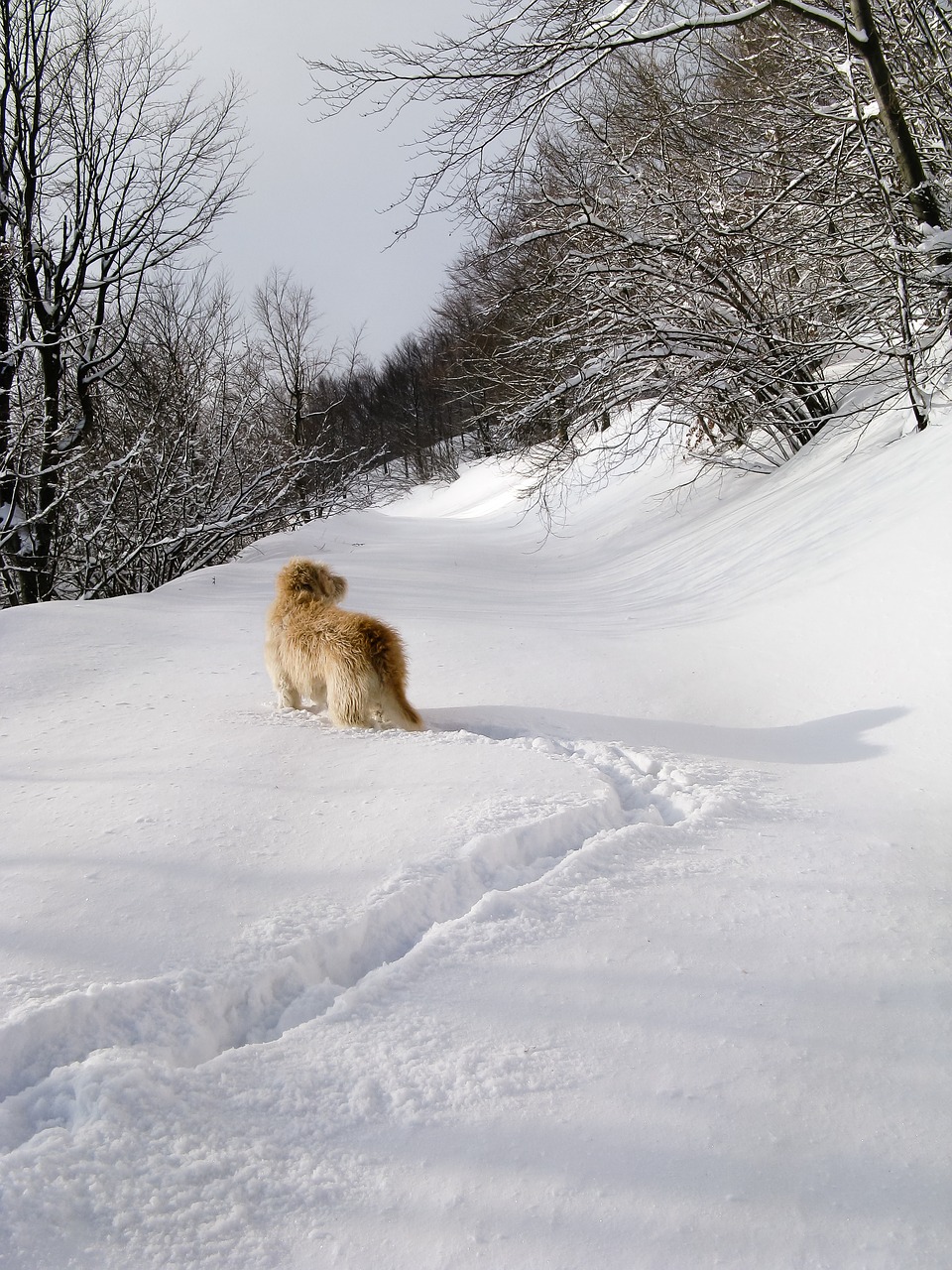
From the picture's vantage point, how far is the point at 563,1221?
1.39 meters

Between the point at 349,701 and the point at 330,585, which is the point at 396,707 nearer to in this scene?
the point at 349,701

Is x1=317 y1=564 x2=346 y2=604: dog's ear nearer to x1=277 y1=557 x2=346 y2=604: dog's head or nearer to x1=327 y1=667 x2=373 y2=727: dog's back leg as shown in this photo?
x1=277 y1=557 x2=346 y2=604: dog's head

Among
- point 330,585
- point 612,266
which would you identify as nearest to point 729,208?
point 612,266

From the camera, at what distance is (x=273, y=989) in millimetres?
1973

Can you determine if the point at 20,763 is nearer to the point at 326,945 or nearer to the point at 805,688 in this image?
the point at 326,945

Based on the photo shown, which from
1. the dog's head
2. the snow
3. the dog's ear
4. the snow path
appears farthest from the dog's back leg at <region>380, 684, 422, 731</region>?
the snow path

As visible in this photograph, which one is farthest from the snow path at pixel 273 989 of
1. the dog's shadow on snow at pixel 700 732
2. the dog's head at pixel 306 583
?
the dog's head at pixel 306 583

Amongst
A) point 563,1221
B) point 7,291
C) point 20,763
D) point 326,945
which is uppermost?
point 7,291

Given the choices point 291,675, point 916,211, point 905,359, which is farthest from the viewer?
point 905,359

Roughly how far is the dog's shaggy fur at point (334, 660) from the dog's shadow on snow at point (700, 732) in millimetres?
427

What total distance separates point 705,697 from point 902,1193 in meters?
3.48

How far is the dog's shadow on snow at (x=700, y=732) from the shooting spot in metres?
3.90

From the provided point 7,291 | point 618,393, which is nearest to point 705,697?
point 618,393

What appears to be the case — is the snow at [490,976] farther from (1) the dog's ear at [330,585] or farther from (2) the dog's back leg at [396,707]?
(1) the dog's ear at [330,585]
